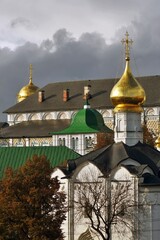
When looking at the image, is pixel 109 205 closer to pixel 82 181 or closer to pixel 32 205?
pixel 82 181

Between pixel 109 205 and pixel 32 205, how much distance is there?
11.4 feet

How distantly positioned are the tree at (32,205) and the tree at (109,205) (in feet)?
5.48

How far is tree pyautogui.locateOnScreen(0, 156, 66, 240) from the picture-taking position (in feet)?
115

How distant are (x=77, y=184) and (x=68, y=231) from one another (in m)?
2.09

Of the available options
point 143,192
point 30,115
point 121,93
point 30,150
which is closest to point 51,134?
point 30,115

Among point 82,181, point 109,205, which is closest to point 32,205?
point 109,205

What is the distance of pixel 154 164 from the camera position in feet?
131

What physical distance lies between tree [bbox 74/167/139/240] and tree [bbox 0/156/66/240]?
1669 millimetres

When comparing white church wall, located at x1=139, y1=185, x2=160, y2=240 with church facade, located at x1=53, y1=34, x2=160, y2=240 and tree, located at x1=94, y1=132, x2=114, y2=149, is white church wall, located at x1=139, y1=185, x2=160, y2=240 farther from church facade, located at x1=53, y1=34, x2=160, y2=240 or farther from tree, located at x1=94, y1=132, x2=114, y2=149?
tree, located at x1=94, y1=132, x2=114, y2=149

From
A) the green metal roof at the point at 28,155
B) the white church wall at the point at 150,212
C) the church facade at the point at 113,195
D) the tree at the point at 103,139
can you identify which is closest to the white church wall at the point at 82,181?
the church facade at the point at 113,195

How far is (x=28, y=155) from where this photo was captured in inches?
1907

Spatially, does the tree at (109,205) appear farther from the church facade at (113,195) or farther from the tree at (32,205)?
the tree at (32,205)

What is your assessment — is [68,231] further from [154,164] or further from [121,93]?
[121,93]

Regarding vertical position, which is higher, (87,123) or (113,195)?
(87,123)
